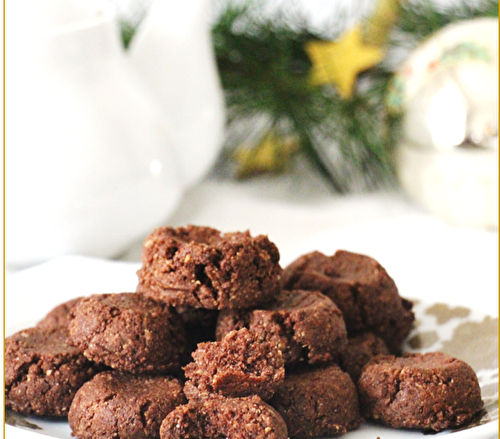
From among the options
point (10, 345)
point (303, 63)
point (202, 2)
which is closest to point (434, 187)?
point (303, 63)

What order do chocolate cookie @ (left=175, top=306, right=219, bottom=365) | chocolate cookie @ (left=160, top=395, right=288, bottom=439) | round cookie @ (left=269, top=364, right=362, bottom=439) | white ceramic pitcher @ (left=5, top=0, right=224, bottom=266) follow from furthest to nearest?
white ceramic pitcher @ (left=5, top=0, right=224, bottom=266)
chocolate cookie @ (left=175, top=306, right=219, bottom=365)
round cookie @ (left=269, top=364, right=362, bottom=439)
chocolate cookie @ (left=160, top=395, right=288, bottom=439)

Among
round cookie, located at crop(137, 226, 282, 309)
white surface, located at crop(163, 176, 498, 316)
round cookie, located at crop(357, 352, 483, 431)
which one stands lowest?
white surface, located at crop(163, 176, 498, 316)

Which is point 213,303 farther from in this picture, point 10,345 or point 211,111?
point 211,111

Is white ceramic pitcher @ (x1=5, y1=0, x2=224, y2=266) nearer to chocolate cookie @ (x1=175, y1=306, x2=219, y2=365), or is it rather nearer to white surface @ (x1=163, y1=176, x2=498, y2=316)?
white surface @ (x1=163, y1=176, x2=498, y2=316)

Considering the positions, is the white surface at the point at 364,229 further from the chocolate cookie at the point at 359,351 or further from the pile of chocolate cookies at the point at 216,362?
the pile of chocolate cookies at the point at 216,362

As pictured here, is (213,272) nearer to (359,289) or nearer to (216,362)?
(216,362)

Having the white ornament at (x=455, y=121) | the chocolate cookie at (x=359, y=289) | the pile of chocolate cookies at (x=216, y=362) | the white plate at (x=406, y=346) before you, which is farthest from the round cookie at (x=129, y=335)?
the white ornament at (x=455, y=121)

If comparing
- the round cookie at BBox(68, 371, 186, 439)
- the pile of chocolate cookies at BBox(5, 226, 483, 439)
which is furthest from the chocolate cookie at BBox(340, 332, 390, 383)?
the round cookie at BBox(68, 371, 186, 439)
